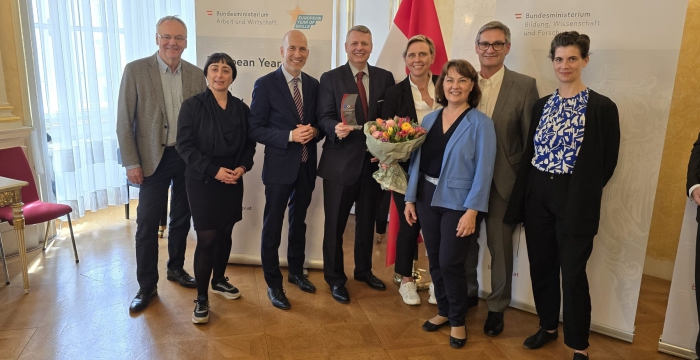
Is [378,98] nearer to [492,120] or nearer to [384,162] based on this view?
[384,162]

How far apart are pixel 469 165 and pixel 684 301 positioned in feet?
4.79

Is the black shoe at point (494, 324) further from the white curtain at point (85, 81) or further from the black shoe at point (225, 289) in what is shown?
the white curtain at point (85, 81)

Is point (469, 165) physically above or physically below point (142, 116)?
below

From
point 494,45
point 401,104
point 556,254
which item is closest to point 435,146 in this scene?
point 401,104

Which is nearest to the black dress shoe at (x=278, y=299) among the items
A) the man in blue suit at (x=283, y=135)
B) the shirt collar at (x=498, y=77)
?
the man in blue suit at (x=283, y=135)

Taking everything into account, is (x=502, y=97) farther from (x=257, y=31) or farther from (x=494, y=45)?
(x=257, y=31)

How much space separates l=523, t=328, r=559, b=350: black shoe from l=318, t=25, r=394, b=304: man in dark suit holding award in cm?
119

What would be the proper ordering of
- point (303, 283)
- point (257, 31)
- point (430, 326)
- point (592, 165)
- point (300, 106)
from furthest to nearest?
point (257, 31)
point (303, 283)
point (300, 106)
point (430, 326)
point (592, 165)

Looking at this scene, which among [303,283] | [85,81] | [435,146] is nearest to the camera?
[435,146]

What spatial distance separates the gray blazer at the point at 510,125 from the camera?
289 cm

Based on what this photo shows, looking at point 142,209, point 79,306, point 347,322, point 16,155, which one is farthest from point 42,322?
point 347,322

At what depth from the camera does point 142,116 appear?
10.3 feet

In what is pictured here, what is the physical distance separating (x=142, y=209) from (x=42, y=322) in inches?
34.7

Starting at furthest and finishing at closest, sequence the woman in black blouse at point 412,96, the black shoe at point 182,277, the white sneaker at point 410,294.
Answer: the black shoe at point 182,277, the white sneaker at point 410,294, the woman in black blouse at point 412,96
